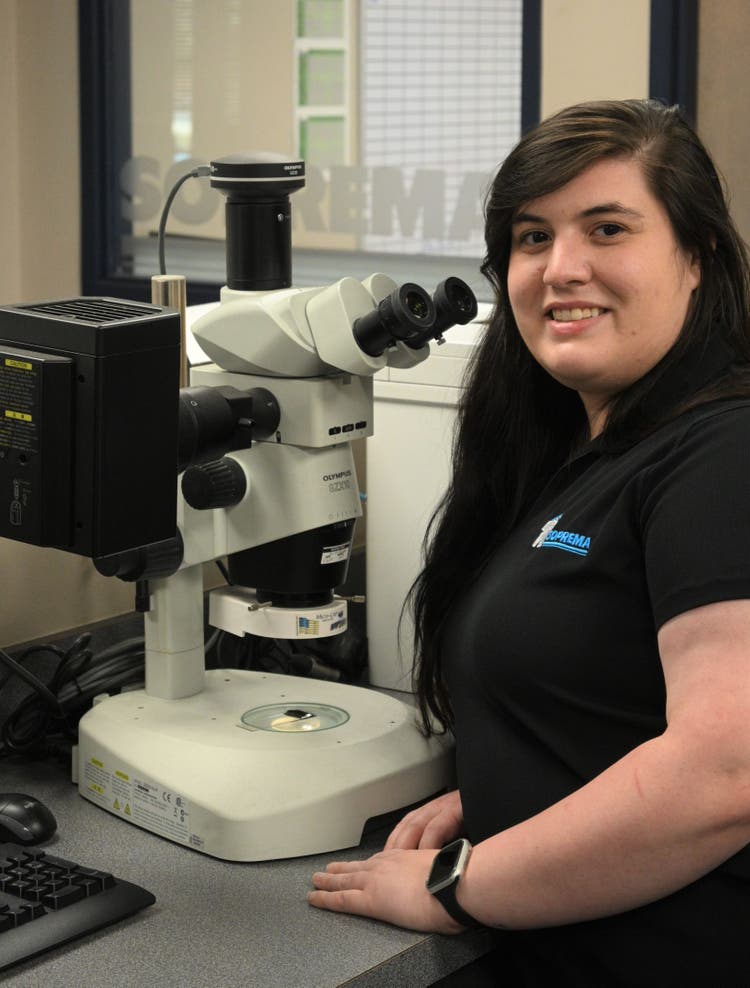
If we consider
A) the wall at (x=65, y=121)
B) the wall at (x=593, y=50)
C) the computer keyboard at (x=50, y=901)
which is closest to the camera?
the computer keyboard at (x=50, y=901)

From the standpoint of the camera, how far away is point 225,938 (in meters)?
1.07

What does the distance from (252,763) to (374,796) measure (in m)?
0.12

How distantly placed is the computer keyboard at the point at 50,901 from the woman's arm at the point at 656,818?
0.26 metres

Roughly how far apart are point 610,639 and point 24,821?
55 centimetres

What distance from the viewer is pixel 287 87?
133 inches

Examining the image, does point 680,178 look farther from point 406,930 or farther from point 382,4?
point 382,4

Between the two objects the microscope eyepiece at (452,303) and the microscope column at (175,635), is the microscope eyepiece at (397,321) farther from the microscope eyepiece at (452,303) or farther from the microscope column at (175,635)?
the microscope column at (175,635)

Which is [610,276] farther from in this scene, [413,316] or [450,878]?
[450,878]

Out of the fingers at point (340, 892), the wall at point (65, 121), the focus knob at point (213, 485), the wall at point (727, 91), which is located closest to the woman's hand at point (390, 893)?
the fingers at point (340, 892)

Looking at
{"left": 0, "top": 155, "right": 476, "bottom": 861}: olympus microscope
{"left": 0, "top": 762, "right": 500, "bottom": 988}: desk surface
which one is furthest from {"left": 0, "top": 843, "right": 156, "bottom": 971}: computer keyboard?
{"left": 0, "top": 155, "right": 476, "bottom": 861}: olympus microscope

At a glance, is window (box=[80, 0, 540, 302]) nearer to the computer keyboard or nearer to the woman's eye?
the woman's eye

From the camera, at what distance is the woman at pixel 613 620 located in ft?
3.12

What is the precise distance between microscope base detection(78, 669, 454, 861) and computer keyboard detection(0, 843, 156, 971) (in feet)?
0.37

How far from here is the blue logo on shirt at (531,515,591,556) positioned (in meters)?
1.08
